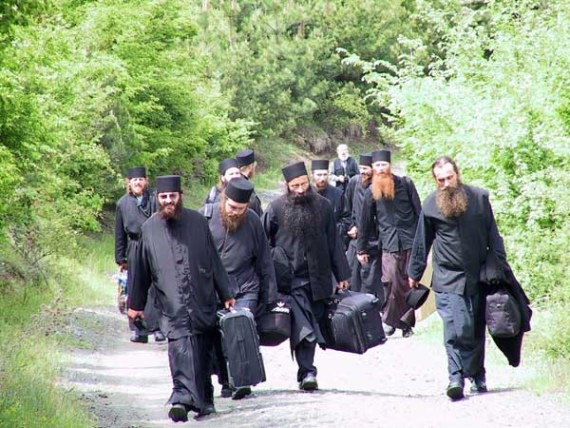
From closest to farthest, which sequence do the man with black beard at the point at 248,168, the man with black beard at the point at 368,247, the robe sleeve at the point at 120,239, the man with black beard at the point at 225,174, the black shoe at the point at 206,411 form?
the black shoe at the point at 206,411 < the man with black beard at the point at 225,174 < the man with black beard at the point at 248,168 < the robe sleeve at the point at 120,239 < the man with black beard at the point at 368,247

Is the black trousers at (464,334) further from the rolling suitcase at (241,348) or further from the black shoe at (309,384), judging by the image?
the rolling suitcase at (241,348)

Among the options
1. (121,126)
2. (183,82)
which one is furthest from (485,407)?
(183,82)

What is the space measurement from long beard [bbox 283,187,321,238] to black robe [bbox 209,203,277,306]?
411 millimetres

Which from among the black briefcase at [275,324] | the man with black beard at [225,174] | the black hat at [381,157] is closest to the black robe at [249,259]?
the black briefcase at [275,324]

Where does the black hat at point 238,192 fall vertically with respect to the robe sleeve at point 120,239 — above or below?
below

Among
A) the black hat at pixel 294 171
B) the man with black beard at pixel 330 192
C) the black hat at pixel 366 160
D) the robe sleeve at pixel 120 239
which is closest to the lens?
the black hat at pixel 294 171

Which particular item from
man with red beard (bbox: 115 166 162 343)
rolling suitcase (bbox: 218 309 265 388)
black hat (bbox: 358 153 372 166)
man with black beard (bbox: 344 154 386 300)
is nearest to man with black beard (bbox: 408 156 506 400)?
rolling suitcase (bbox: 218 309 265 388)

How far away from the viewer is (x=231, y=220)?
428 inches

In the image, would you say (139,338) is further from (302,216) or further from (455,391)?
(455,391)

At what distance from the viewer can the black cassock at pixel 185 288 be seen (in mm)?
9859

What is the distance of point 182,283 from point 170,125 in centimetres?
1967

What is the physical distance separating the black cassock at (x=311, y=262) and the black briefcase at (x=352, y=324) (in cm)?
12

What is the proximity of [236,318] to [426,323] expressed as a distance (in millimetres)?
6242

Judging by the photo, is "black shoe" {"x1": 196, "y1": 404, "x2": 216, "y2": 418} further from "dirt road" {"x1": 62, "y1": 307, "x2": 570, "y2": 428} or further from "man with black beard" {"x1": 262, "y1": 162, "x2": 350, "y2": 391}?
"man with black beard" {"x1": 262, "y1": 162, "x2": 350, "y2": 391}
